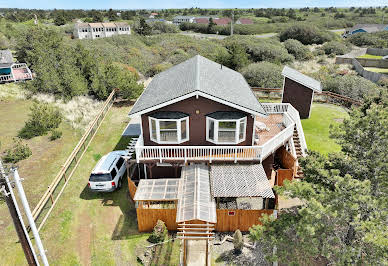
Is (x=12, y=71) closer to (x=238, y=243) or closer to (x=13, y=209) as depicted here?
(x=13, y=209)

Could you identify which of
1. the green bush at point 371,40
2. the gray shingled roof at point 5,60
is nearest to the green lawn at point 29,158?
the gray shingled roof at point 5,60

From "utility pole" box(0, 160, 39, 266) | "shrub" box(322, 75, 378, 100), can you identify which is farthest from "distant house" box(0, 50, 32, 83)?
"shrub" box(322, 75, 378, 100)

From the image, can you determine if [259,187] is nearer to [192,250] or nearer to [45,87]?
[192,250]

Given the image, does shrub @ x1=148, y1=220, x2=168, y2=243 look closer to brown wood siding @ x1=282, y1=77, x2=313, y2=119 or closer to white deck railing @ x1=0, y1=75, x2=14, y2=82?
brown wood siding @ x1=282, y1=77, x2=313, y2=119

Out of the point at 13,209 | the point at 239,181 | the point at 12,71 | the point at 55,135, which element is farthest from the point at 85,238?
the point at 12,71

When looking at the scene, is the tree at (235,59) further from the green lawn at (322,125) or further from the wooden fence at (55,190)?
the wooden fence at (55,190)

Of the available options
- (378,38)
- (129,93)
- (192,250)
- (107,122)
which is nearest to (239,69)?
(129,93)
